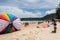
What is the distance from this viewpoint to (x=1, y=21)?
14164mm

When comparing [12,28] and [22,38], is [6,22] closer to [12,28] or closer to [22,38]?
[12,28]

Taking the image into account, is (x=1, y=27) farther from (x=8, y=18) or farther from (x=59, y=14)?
(x=59, y=14)

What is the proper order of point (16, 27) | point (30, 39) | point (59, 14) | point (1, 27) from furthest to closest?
point (59, 14), point (16, 27), point (1, 27), point (30, 39)

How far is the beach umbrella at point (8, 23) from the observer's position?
14137 mm

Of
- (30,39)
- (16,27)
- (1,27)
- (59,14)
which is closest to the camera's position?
(30,39)

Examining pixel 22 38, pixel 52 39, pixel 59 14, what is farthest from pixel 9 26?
pixel 59 14

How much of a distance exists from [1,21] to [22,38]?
2.97 meters

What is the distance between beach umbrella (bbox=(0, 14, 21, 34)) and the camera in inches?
557

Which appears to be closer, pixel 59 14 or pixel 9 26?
pixel 9 26

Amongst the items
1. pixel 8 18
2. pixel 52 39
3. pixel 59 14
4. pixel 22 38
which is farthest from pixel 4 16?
pixel 59 14

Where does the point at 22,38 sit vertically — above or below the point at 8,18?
→ below

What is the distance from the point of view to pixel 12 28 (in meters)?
14.8

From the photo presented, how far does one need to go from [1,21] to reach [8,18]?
2.74ft

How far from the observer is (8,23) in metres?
14.4
